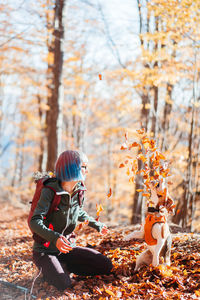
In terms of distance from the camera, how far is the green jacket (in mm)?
2492

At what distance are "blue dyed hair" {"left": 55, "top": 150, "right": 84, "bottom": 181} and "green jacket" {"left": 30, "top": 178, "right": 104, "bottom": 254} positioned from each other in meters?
0.12

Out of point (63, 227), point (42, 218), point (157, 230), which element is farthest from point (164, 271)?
point (42, 218)

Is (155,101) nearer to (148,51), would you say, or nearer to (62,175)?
(148,51)

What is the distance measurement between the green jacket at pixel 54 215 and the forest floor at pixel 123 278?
46 cm

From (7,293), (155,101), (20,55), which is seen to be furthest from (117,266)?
(20,55)

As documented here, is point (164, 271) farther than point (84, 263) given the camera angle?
No

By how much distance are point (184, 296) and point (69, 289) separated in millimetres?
1099

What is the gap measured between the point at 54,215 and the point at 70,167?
1.74 ft

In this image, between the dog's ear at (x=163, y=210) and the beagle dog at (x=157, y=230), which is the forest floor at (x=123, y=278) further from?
the dog's ear at (x=163, y=210)

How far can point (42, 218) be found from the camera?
257 centimetres

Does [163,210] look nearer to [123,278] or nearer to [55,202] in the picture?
[123,278]

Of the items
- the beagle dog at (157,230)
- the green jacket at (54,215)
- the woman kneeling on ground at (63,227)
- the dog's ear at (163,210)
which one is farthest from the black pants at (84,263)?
the dog's ear at (163,210)

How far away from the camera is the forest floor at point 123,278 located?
8.53ft

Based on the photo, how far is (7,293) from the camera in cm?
271
